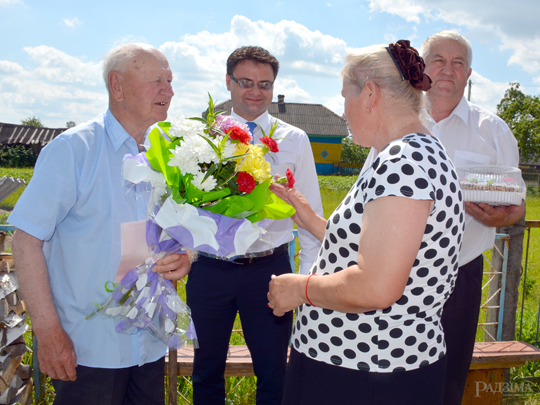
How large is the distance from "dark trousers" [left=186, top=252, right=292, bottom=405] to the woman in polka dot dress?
1.00m

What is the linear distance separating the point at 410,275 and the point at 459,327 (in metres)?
1.18

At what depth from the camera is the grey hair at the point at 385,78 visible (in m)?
1.58

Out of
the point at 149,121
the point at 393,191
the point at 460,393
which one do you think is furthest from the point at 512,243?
the point at 149,121

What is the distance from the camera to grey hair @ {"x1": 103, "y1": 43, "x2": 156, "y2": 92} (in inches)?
84.5

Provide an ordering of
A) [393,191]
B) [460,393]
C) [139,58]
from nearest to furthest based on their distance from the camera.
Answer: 1. [393,191]
2. [139,58]
3. [460,393]

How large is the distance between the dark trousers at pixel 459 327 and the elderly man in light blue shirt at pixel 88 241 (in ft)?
5.33

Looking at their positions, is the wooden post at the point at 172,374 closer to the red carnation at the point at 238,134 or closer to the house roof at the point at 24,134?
the red carnation at the point at 238,134

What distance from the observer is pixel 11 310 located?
3080 mm

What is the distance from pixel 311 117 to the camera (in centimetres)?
4575

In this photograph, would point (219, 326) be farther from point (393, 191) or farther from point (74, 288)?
point (393, 191)

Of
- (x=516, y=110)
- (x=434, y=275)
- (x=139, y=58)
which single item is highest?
(x=516, y=110)

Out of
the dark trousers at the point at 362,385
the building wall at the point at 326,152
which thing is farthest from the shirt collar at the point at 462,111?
the building wall at the point at 326,152

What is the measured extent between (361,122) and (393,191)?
47 cm

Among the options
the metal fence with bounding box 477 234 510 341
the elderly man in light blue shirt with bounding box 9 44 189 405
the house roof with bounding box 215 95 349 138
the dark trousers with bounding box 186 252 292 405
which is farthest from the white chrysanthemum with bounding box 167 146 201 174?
the house roof with bounding box 215 95 349 138
